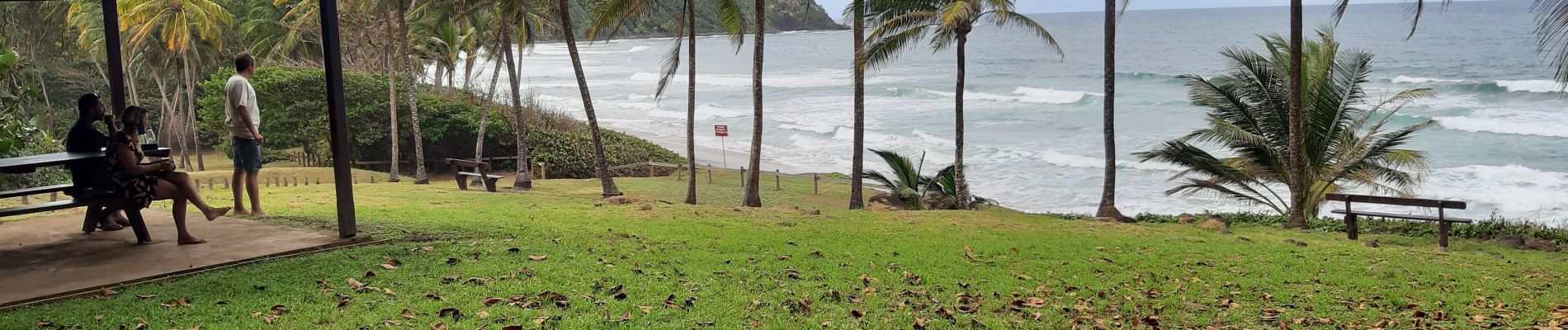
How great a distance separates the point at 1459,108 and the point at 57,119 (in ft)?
176

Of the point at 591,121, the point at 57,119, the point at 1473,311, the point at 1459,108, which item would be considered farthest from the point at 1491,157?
the point at 57,119

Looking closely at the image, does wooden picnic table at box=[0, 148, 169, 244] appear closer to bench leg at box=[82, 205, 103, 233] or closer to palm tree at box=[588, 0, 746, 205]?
bench leg at box=[82, 205, 103, 233]

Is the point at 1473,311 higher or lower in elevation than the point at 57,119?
lower

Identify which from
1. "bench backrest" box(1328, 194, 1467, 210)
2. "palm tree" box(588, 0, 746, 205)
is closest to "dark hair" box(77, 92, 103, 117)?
"palm tree" box(588, 0, 746, 205)

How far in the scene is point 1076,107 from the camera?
51812 mm

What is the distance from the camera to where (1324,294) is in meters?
6.98

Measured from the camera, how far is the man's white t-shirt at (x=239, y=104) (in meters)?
7.46

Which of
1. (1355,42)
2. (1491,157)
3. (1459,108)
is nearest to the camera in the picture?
(1491,157)

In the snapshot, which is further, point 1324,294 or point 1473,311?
point 1324,294

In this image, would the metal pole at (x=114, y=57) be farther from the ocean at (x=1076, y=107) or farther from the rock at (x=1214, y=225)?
the ocean at (x=1076, y=107)

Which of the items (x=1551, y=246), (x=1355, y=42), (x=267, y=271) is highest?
(x=1355, y=42)

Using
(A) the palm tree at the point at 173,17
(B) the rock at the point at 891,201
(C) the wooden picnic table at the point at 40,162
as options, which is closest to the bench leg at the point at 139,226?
(C) the wooden picnic table at the point at 40,162

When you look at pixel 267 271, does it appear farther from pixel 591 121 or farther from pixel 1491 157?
pixel 1491 157

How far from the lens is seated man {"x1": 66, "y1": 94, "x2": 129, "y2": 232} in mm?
6730
